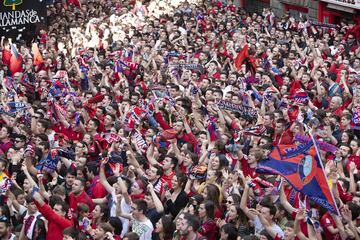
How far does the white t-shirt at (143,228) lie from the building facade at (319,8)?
1466 centimetres

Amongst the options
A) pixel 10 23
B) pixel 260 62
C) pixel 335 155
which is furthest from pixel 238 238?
pixel 10 23

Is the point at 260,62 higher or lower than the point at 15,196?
lower

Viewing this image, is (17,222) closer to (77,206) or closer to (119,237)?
(77,206)

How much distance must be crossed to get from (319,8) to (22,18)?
27.5 ft

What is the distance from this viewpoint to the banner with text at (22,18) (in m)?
22.8

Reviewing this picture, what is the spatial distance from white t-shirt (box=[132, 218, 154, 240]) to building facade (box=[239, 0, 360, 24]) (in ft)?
48.1

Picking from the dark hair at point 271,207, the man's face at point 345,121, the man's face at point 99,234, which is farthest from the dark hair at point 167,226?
the man's face at point 345,121

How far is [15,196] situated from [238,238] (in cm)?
321

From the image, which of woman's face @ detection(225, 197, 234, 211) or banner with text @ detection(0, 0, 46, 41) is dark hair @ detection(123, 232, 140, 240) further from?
banner with text @ detection(0, 0, 46, 41)

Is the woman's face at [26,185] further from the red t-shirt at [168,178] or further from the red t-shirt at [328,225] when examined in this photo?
the red t-shirt at [328,225]

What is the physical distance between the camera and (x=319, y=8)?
24.6 m

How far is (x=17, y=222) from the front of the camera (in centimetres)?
1012

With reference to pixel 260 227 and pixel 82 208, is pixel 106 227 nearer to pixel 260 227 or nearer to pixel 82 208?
pixel 82 208

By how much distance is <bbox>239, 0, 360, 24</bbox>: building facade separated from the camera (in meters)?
23.0
